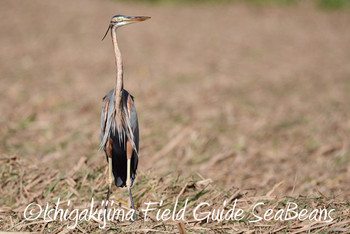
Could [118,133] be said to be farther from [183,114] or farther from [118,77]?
[183,114]

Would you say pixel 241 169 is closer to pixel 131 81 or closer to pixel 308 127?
pixel 308 127

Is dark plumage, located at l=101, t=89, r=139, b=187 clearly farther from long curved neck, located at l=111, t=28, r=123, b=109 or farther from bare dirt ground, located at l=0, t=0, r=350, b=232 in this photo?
bare dirt ground, located at l=0, t=0, r=350, b=232

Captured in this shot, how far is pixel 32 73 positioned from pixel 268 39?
30.3ft

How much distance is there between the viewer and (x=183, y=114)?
23.3 ft

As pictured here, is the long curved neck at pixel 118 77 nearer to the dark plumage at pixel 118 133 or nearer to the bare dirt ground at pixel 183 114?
the dark plumage at pixel 118 133

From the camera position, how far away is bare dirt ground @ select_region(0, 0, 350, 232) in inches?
152

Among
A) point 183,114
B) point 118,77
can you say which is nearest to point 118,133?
point 118,77

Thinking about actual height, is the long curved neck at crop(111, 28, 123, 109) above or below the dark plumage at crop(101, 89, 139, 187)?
above

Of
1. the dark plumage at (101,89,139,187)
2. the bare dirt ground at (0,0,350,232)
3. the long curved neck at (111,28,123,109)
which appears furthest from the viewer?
the bare dirt ground at (0,0,350,232)

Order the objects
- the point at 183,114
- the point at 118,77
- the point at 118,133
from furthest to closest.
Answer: the point at 183,114 → the point at 118,133 → the point at 118,77

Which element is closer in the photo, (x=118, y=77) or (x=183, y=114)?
(x=118, y=77)

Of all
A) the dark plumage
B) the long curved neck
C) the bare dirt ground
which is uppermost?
the long curved neck

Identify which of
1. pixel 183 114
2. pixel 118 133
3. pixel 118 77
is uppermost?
pixel 118 77

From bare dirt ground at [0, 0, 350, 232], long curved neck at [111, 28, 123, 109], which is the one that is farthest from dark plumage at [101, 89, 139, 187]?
bare dirt ground at [0, 0, 350, 232]
